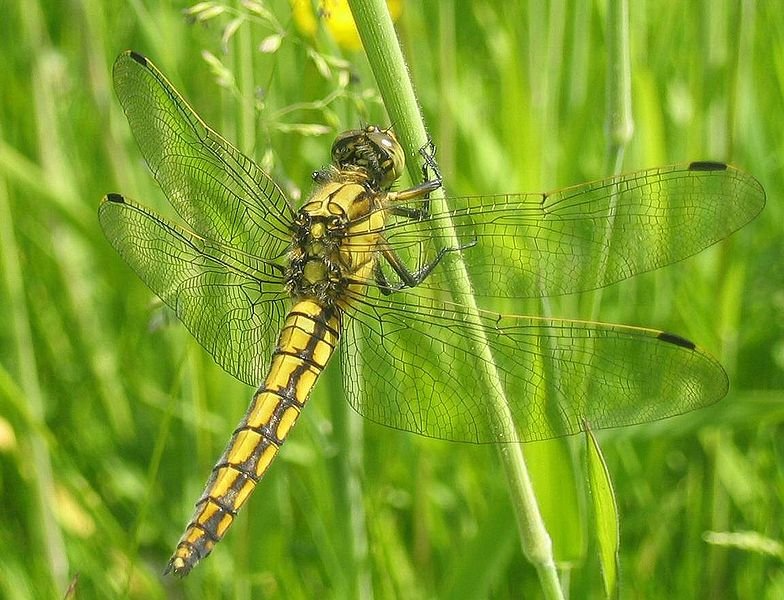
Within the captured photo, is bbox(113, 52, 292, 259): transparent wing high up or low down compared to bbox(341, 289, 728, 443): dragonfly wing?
up

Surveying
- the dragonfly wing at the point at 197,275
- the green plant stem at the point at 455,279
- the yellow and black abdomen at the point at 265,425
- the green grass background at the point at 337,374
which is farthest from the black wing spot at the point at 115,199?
the green plant stem at the point at 455,279

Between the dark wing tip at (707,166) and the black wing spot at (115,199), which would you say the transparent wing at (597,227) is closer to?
the dark wing tip at (707,166)

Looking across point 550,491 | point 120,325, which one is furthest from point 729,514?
point 120,325

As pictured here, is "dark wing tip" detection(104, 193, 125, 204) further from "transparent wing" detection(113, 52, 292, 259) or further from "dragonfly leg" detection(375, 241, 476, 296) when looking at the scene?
"dragonfly leg" detection(375, 241, 476, 296)

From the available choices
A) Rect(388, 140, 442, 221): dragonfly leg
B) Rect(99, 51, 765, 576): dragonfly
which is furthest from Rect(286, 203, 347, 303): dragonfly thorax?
Rect(388, 140, 442, 221): dragonfly leg

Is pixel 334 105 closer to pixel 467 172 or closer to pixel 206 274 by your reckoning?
pixel 206 274

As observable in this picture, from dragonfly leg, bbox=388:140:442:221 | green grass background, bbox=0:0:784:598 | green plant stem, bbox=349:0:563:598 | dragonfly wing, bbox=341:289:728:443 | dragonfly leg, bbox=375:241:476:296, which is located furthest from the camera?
green grass background, bbox=0:0:784:598

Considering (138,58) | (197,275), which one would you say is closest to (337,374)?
(197,275)

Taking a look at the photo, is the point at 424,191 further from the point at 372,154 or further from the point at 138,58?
the point at 138,58
